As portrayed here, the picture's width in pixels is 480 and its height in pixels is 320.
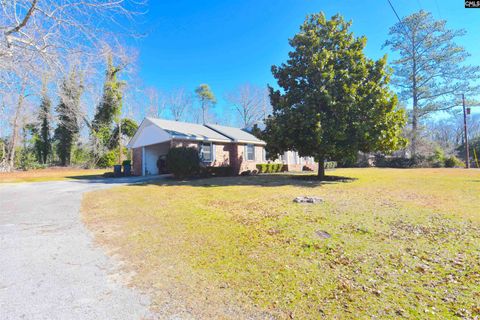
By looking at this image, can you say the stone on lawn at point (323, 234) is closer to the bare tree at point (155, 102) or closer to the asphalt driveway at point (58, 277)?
the asphalt driveway at point (58, 277)

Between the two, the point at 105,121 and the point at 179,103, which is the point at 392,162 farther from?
the point at 179,103

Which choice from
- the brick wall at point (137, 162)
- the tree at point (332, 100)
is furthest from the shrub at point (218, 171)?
the brick wall at point (137, 162)

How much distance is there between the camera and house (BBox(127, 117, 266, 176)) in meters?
17.6

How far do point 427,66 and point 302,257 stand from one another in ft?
116

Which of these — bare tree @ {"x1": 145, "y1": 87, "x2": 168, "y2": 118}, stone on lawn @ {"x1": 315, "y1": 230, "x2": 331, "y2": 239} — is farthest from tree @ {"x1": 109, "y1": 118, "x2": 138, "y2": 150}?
stone on lawn @ {"x1": 315, "y1": 230, "x2": 331, "y2": 239}

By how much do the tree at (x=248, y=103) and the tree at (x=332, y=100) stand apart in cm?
2901

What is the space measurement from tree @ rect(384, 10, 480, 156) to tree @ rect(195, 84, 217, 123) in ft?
90.5

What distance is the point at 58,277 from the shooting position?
10.8 ft

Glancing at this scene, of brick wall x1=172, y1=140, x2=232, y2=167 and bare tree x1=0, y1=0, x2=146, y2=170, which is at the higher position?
bare tree x1=0, y1=0, x2=146, y2=170

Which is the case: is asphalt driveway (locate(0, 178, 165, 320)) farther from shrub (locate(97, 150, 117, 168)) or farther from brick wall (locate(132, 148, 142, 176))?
shrub (locate(97, 150, 117, 168))

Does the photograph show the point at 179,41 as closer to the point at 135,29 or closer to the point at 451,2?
the point at 135,29

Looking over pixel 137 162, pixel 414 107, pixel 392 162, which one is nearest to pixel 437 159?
pixel 392 162

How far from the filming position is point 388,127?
502 inches

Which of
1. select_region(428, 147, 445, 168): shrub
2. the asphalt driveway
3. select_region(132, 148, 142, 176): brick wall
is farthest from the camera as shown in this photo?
select_region(428, 147, 445, 168): shrub
